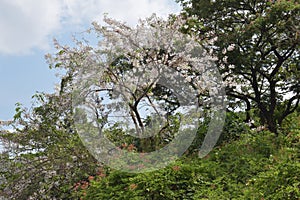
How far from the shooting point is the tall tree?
8.05m

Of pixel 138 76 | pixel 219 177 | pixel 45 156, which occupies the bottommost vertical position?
pixel 219 177

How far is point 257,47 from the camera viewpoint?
8555 millimetres

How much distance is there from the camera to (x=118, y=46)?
752 cm

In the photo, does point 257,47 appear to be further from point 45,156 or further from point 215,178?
point 45,156

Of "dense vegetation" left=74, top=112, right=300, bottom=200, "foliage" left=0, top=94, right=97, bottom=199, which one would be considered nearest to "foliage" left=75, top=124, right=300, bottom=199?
"dense vegetation" left=74, top=112, right=300, bottom=200

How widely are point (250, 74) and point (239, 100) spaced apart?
101cm

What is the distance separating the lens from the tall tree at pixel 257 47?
26.4 ft

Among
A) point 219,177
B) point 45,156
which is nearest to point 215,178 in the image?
point 219,177

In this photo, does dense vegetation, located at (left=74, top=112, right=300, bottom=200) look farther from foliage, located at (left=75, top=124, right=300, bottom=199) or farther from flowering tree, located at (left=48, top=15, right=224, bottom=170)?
flowering tree, located at (left=48, top=15, right=224, bottom=170)

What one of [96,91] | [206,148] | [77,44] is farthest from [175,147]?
[77,44]

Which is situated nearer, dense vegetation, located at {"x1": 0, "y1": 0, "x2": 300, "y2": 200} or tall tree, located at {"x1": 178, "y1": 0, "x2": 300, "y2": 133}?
dense vegetation, located at {"x1": 0, "y1": 0, "x2": 300, "y2": 200}

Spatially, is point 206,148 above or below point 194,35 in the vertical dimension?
below

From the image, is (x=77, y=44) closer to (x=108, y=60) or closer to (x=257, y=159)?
(x=108, y=60)

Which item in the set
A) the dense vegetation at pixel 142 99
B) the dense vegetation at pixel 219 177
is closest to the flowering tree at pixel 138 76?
the dense vegetation at pixel 142 99
